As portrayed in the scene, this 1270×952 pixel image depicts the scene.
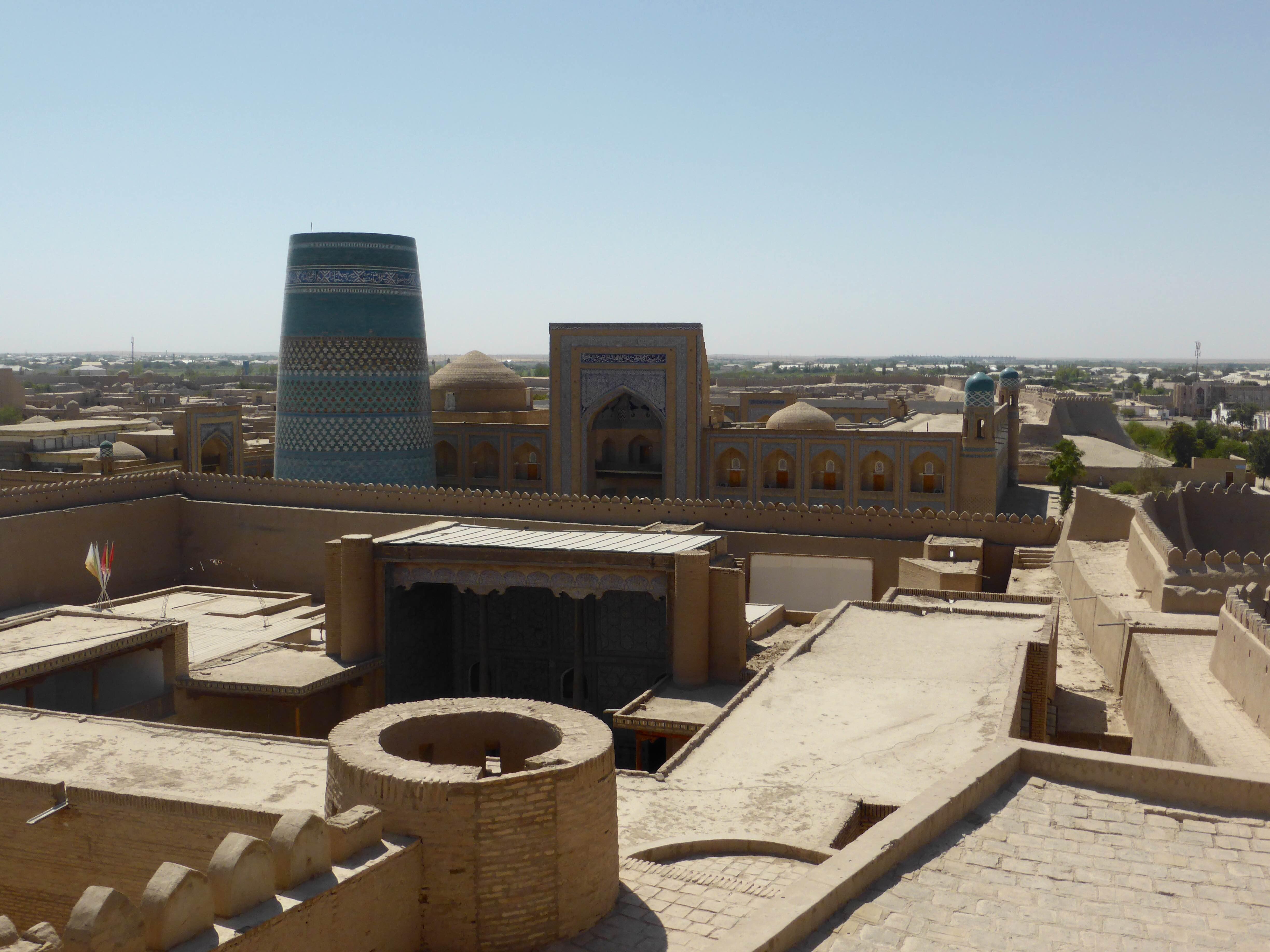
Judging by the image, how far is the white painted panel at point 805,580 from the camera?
1470 centimetres

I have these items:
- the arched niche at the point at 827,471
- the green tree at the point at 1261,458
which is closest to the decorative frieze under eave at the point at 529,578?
the arched niche at the point at 827,471

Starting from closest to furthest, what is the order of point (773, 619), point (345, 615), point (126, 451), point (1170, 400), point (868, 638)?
point (868, 638)
point (345, 615)
point (773, 619)
point (126, 451)
point (1170, 400)

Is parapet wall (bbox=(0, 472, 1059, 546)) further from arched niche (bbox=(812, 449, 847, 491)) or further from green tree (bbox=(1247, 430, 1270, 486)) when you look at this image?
green tree (bbox=(1247, 430, 1270, 486))

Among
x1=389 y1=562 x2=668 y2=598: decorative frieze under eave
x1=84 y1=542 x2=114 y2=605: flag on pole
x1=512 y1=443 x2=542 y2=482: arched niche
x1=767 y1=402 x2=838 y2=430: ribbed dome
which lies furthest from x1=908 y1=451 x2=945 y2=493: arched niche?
x1=84 y1=542 x2=114 y2=605: flag on pole

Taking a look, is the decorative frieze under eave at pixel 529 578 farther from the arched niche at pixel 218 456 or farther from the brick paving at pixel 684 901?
the arched niche at pixel 218 456

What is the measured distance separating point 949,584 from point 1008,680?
15.7ft

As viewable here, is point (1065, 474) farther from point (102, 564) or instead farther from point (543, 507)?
point (102, 564)

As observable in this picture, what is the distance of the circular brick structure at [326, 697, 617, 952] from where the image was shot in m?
4.71

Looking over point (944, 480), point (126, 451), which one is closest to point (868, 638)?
point (944, 480)

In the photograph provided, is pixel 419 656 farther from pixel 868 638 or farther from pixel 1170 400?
pixel 1170 400

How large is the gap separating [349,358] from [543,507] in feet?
14.0

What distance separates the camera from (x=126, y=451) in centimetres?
2178

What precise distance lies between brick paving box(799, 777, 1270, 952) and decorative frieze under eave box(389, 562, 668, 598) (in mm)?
6083

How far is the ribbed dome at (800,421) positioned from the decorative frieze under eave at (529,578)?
29.6 feet
